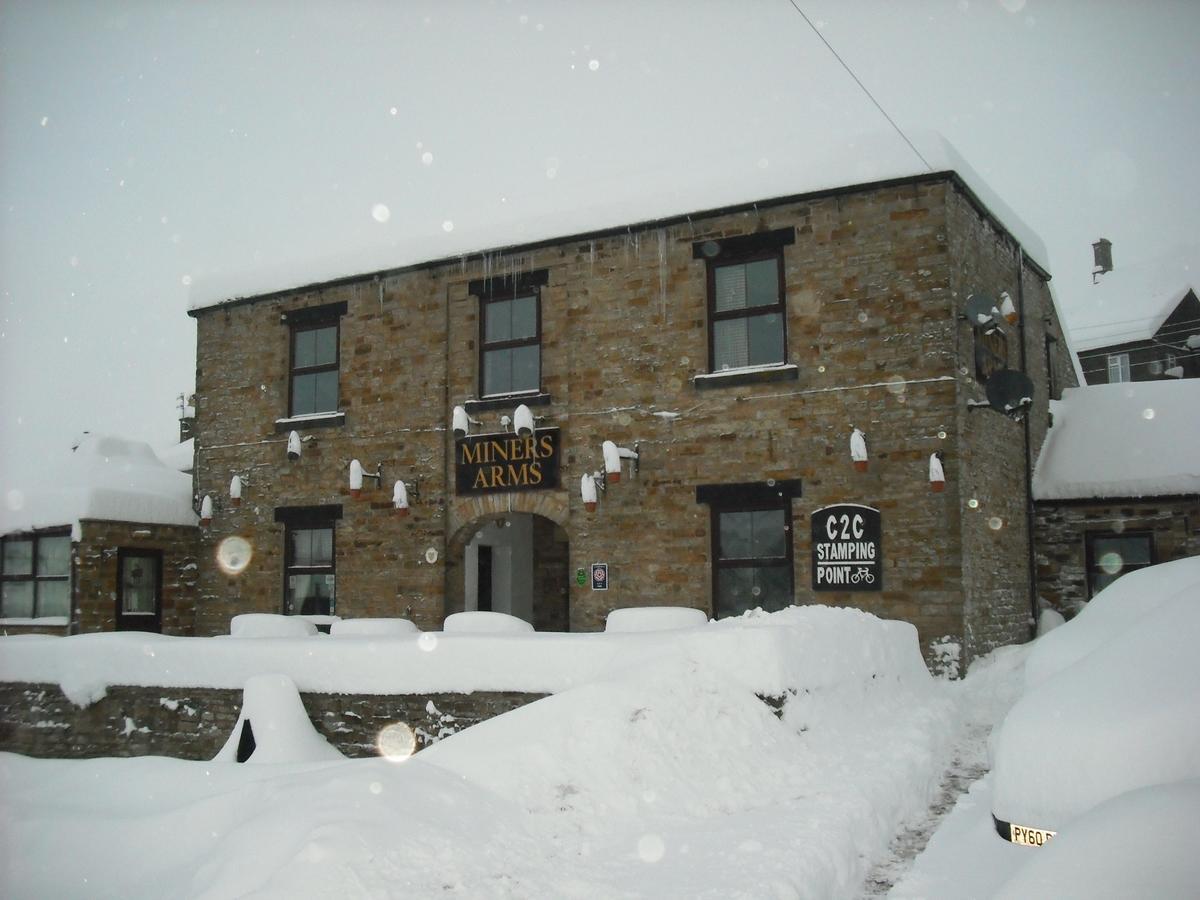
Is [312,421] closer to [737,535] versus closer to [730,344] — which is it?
[730,344]

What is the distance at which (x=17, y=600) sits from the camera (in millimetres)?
15695

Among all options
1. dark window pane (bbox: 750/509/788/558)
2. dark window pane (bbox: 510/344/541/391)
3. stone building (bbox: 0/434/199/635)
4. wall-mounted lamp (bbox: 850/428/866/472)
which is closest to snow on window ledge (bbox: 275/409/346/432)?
stone building (bbox: 0/434/199/635)

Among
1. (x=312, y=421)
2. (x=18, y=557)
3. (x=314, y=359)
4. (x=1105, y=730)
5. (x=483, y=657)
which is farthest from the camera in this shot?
(x=18, y=557)

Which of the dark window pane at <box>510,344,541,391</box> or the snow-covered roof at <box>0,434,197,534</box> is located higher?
the dark window pane at <box>510,344,541,391</box>

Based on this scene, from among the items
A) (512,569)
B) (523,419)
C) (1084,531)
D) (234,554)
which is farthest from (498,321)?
(1084,531)

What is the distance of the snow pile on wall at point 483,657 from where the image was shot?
7.41m

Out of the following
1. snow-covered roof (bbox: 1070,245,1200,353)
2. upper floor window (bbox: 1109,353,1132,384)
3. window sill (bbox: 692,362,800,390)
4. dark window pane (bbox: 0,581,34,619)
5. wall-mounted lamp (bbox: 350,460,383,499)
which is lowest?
dark window pane (bbox: 0,581,34,619)

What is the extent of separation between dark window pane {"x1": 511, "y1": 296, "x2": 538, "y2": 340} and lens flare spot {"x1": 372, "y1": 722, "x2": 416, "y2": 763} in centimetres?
640

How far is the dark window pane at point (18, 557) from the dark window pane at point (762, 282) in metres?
12.1

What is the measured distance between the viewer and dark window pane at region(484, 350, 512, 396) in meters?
13.9

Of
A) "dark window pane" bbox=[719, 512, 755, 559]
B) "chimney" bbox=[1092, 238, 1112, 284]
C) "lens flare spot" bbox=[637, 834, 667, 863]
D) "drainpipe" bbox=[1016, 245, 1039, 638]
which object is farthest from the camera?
"chimney" bbox=[1092, 238, 1112, 284]

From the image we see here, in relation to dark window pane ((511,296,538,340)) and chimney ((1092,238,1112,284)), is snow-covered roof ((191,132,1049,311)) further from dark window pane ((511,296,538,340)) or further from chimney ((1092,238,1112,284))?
chimney ((1092,238,1112,284))

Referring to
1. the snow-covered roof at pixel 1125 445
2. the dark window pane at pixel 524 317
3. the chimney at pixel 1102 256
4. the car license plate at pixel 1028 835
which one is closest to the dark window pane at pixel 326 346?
the dark window pane at pixel 524 317

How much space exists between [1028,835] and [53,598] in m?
15.4
